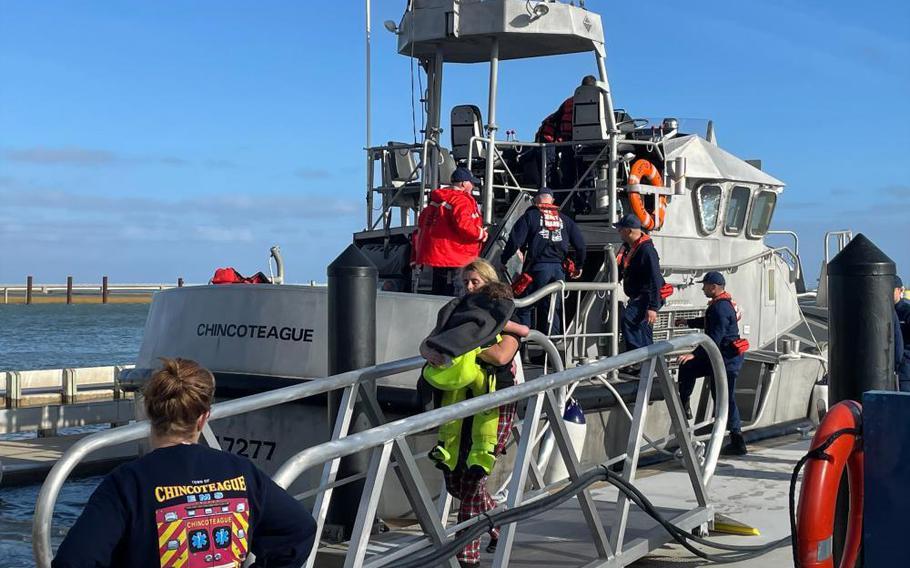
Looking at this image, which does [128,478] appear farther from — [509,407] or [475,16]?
[475,16]

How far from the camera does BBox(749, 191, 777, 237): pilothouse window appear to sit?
11.5 m

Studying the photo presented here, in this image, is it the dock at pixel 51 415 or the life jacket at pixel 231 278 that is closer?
the life jacket at pixel 231 278

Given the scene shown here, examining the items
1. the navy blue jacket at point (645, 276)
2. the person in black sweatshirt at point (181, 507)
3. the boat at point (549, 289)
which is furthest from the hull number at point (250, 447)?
the person in black sweatshirt at point (181, 507)

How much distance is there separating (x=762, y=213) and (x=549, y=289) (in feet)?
16.9

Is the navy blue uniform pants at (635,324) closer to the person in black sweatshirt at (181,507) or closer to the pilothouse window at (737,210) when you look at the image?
the pilothouse window at (737,210)

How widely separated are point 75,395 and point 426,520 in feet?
41.8

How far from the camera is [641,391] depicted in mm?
5102

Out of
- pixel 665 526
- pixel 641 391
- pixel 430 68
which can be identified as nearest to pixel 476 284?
pixel 641 391

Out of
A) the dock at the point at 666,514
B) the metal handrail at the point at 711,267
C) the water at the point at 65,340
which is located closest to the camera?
the dock at the point at 666,514

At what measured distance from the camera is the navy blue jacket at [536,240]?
827 cm

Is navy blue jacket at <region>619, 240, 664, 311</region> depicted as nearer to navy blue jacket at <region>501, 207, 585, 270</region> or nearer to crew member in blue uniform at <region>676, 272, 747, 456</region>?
crew member in blue uniform at <region>676, 272, 747, 456</region>

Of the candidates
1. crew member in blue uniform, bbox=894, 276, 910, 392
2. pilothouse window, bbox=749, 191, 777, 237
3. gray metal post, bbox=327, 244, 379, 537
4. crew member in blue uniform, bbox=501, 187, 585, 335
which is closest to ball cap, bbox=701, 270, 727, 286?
crew member in blue uniform, bbox=501, 187, 585, 335

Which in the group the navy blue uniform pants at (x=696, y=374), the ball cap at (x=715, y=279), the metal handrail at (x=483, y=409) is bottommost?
the navy blue uniform pants at (x=696, y=374)

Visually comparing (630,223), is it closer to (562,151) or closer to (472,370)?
(562,151)
